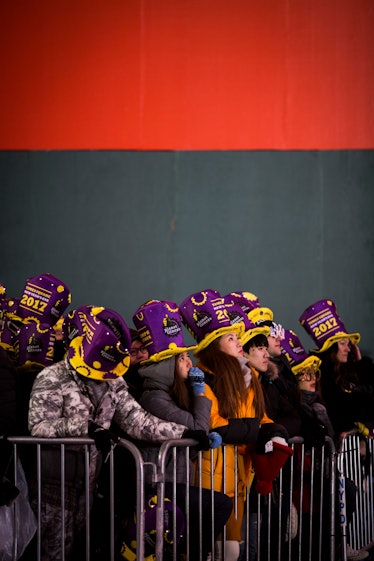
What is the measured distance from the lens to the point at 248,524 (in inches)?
200

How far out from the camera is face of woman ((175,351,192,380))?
5152 mm

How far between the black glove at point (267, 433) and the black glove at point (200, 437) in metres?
0.49

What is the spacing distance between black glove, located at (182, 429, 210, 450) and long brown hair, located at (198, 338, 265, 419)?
556mm

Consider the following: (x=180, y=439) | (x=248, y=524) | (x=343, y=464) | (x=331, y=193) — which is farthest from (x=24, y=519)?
(x=331, y=193)

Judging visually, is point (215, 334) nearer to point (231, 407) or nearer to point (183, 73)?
point (231, 407)

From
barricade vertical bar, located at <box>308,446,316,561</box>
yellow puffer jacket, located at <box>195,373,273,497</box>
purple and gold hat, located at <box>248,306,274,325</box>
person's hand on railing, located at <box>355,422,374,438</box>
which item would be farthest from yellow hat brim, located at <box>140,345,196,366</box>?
person's hand on railing, located at <box>355,422,374,438</box>

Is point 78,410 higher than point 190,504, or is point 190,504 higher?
point 78,410

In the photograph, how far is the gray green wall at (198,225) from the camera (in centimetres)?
980

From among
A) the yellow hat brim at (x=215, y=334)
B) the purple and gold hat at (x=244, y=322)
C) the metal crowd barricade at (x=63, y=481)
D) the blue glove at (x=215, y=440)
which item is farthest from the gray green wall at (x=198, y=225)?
the metal crowd barricade at (x=63, y=481)

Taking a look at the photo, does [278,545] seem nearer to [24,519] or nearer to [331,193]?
[24,519]

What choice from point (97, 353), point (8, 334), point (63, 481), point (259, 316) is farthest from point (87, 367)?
point (259, 316)

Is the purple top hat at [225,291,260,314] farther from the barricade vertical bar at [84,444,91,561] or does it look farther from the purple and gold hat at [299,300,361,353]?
the barricade vertical bar at [84,444,91,561]

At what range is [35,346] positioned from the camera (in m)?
5.28

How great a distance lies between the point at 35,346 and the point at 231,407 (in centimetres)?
112
